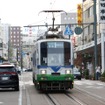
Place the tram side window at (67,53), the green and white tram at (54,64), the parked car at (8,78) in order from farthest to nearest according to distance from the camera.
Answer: the parked car at (8,78), the tram side window at (67,53), the green and white tram at (54,64)

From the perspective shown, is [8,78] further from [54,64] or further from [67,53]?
[67,53]

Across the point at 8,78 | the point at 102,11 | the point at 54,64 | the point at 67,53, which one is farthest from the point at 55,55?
the point at 102,11

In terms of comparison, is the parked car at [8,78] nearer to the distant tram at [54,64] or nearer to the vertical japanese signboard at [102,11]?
the distant tram at [54,64]

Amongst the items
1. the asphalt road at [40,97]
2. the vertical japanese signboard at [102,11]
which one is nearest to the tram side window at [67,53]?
the asphalt road at [40,97]

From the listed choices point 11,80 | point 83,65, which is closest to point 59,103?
point 11,80

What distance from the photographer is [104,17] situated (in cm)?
3988

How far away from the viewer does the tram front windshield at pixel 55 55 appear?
76.8 feet

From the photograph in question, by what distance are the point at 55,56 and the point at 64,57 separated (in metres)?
0.54

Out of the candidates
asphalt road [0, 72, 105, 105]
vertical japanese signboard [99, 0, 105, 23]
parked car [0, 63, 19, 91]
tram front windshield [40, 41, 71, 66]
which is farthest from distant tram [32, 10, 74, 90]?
vertical japanese signboard [99, 0, 105, 23]

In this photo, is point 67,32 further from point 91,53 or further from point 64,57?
point 64,57

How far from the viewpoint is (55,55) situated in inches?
922

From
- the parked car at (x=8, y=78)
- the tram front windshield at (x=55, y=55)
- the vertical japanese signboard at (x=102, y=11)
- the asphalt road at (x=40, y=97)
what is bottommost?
the asphalt road at (x=40, y=97)

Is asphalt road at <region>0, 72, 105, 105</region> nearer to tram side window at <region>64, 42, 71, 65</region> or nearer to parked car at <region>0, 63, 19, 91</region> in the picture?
parked car at <region>0, 63, 19, 91</region>

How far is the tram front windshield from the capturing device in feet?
76.8
